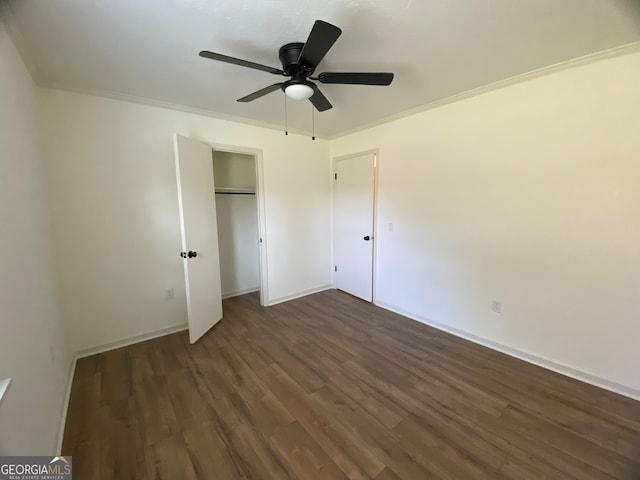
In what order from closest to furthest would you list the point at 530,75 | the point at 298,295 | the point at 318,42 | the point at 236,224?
the point at 318,42 → the point at 530,75 → the point at 298,295 → the point at 236,224

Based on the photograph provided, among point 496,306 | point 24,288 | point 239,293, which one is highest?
point 24,288

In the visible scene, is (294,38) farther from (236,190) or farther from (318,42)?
(236,190)

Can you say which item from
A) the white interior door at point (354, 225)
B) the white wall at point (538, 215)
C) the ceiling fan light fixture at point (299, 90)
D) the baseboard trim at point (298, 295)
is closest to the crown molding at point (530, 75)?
the white wall at point (538, 215)

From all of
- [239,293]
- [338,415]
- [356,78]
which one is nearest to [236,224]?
Answer: [239,293]

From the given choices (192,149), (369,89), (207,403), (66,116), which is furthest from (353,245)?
(66,116)

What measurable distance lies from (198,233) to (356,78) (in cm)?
210

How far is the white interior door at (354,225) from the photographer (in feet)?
11.8

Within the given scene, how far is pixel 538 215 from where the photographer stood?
2.19 meters

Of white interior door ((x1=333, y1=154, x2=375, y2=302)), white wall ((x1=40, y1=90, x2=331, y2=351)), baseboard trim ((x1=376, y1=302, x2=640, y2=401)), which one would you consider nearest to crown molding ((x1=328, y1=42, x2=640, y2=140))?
white interior door ((x1=333, y1=154, x2=375, y2=302))

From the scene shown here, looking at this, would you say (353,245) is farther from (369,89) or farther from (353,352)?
Result: (369,89)

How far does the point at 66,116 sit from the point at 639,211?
4516 millimetres

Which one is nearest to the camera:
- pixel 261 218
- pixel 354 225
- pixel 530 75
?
pixel 530 75

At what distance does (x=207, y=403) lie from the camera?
1.90 m

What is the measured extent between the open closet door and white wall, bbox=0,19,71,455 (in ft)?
3.08
